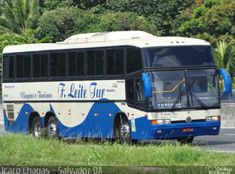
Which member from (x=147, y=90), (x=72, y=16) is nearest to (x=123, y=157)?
(x=147, y=90)

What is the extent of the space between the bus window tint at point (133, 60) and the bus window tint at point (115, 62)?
31cm

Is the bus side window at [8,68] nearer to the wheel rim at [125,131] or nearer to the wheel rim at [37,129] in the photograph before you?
the wheel rim at [37,129]

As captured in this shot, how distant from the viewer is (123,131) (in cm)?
2534

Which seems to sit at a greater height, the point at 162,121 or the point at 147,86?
the point at 147,86

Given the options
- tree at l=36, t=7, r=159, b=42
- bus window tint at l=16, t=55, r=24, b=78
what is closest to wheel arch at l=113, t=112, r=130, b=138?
bus window tint at l=16, t=55, r=24, b=78

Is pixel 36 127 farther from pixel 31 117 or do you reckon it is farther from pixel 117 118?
pixel 117 118

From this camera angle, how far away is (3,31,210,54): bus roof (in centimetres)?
2509

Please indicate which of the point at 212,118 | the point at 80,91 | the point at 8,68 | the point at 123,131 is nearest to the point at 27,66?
the point at 8,68

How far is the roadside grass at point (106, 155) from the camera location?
17.3 m

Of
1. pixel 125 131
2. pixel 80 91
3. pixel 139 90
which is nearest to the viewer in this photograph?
pixel 139 90

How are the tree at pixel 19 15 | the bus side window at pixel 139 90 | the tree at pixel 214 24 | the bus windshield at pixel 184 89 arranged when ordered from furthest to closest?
the tree at pixel 19 15 → the tree at pixel 214 24 → the bus side window at pixel 139 90 → the bus windshield at pixel 184 89

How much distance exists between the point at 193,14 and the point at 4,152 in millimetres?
48003

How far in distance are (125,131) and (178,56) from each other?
8.66ft

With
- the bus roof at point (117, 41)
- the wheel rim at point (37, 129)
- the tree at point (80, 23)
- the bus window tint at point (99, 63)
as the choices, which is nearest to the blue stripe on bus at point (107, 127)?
the wheel rim at point (37, 129)
